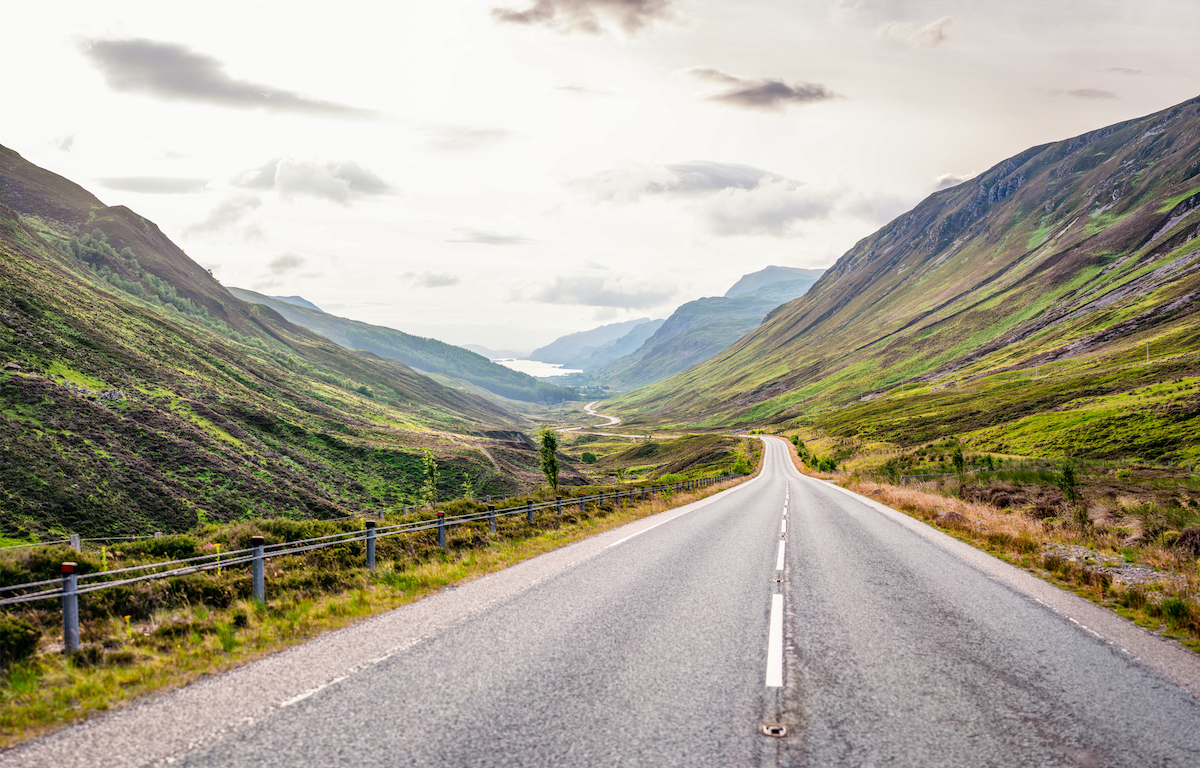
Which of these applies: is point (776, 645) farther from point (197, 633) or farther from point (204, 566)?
point (204, 566)

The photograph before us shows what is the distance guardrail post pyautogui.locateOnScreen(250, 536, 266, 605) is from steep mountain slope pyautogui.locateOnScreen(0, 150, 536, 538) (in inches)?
1798

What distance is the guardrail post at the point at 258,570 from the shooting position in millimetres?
9812

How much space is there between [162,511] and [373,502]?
1025 inches

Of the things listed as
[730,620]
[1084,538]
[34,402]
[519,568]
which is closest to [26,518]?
[34,402]

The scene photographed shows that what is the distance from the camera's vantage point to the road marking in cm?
607

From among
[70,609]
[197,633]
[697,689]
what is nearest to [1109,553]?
[697,689]

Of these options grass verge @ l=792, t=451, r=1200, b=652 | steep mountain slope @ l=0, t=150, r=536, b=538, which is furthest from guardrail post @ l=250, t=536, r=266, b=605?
steep mountain slope @ l=0, t=150, r=536, b=538

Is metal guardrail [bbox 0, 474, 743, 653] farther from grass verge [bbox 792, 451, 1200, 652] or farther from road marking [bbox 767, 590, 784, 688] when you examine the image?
grass verge [bbox 792, 451, 1200, 652]

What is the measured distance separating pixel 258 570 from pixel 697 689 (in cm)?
819

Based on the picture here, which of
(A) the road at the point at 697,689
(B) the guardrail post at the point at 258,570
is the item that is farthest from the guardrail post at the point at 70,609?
(B) the guardrail post at the point at 258,570

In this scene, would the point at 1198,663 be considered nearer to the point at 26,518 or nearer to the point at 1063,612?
the point at 1063,612

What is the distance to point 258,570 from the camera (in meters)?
9.95

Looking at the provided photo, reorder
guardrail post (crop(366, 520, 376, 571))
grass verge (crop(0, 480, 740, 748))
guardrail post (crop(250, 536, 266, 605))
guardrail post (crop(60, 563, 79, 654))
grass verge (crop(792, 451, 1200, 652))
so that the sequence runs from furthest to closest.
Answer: guardrail post (crop(366, 520, 376, 571)), guardrail post (crop(250, 536, 266, 605)), grass verge (crop(792, 451, 1200, 652)), guardrail post (crop(60, 563, 79, 654)), grass verge (crop(0, 480, 740, 748))

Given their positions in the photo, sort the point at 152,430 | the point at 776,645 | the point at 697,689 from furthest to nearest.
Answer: the point at 152,430 < the point at 776,645 < the point at 697,689
